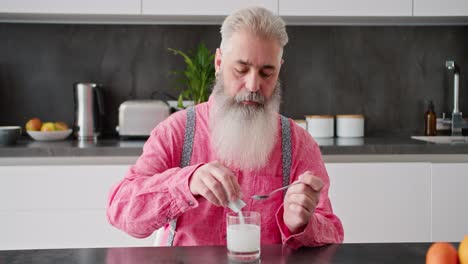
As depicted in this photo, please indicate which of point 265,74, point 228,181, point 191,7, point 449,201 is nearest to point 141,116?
point 191,7

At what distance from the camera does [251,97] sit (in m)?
1.49

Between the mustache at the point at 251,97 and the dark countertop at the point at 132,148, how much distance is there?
1.16 metres

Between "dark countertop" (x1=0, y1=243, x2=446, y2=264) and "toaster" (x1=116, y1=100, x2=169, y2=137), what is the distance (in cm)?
166

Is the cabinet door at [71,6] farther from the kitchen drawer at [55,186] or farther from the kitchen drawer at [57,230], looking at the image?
the kitchen drawer at [57,230]

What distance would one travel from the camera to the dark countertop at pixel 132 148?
2525mm

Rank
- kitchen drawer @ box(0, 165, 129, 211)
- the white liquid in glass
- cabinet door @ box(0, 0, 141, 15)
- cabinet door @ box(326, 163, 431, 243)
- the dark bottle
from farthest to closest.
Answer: the dark bottle
cabinet door @ box(0, 0, 141, 15)
cabinet door @ box(326, 163, 431, 243)
kitchen drawer @ box(0, 165, 129, 211)
the white liquid in glass

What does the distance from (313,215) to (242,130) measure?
1.17 feet

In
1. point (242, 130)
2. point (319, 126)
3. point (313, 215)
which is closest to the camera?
point (313, 215)

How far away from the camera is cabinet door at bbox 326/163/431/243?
2.60 metres

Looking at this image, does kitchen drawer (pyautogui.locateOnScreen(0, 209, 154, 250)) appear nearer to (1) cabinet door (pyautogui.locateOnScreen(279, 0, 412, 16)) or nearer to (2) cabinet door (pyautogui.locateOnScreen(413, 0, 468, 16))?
(1) cabinet door (pyautogui.locateOnScreen(279, 0, 412, 16))

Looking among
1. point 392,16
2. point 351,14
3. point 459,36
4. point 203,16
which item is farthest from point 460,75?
point 203,16

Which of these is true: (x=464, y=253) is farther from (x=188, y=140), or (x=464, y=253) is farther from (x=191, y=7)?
(x=191, y=7)

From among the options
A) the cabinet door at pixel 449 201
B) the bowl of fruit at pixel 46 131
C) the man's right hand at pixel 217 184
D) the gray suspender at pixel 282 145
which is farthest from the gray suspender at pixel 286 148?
the bowl of fruit at pixel 46 131

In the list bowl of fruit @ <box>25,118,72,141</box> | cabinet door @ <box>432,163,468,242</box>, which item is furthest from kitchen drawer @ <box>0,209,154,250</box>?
cabinet door @ <box>432,163,468,242</box>
